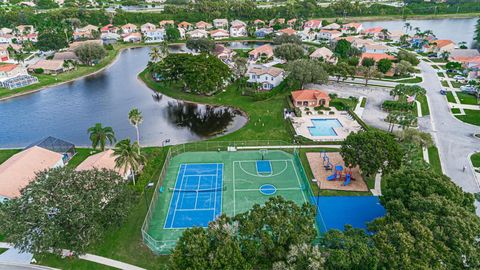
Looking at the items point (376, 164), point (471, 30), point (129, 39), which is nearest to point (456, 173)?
point (376, 164)

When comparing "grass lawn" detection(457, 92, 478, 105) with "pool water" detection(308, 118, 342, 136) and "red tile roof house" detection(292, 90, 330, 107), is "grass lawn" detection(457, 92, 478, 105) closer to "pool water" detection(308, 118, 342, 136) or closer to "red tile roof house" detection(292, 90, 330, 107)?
"red tile roof house" detection(292, 90, 330, 107)

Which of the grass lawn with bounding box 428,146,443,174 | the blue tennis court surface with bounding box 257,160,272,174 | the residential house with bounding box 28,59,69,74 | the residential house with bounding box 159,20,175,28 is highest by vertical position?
the residential house with bounding box 159,20,175,28

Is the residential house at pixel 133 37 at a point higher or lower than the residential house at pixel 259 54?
higher

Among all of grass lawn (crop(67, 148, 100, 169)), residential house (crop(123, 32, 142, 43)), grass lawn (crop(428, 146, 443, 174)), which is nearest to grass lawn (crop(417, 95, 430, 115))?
grass lawn (crop(428, 146, 443, 174))

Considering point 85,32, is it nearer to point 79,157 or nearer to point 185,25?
point 185,25

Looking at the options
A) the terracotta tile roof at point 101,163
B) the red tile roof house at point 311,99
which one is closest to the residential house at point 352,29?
the red tile roof house at point 311,99

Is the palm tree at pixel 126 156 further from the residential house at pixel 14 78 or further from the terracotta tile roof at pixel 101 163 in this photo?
the residential house at pixel 14 78
